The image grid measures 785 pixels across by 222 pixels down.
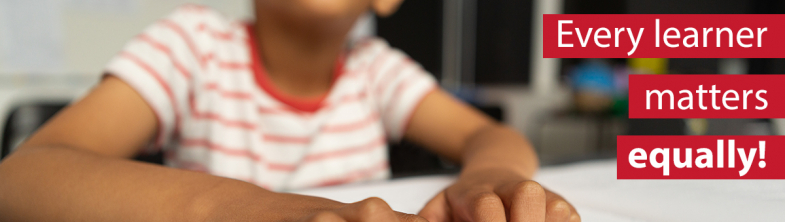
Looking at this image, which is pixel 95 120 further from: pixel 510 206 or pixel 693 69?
pixel 693 69

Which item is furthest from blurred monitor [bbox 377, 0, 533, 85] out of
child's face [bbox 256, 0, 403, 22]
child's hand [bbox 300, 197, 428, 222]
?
child's hand [bbox 300, 197, 428, 222]

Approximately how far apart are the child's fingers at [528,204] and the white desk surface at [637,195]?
0.07 m

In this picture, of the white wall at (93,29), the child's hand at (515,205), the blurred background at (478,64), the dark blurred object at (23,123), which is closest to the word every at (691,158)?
the blurred background at (478,64)

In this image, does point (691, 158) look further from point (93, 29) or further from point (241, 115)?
point (93, 29)

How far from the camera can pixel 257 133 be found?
18.3 inches

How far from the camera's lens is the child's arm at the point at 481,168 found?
20 centimetres

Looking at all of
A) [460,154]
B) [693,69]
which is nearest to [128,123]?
[460,154]

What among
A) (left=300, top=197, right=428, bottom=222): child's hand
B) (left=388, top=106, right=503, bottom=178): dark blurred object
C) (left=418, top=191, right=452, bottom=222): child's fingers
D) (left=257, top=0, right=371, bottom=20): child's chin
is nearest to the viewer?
(left=300, top=197, right=428, bottom=222): child's hand

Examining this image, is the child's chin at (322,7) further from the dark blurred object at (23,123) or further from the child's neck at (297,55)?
the dark blurred object at (23,123)

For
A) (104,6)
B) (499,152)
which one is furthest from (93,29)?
(499,152)

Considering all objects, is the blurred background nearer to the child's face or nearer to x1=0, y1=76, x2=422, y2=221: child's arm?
the child's face

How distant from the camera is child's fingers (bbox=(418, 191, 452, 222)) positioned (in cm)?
25

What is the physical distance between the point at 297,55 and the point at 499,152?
200 mm

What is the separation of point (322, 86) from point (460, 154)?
160 mm
